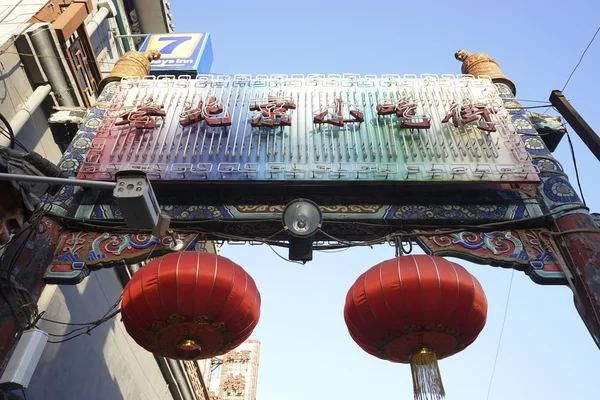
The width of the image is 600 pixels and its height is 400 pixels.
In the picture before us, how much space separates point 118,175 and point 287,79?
208 inches

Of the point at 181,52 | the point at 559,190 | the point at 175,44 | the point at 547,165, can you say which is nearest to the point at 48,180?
the point at 559,190

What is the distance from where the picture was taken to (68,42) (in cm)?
1047

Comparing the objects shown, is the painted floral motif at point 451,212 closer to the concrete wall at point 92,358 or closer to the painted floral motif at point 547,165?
the painted floral motif at point 547,165

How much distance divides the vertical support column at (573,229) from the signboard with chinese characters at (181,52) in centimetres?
823

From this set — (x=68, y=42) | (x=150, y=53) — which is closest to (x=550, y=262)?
(x=150, y=53)

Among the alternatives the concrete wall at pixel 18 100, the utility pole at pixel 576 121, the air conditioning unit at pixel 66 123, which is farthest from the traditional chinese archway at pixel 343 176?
the concrete wall at pixel 18 100

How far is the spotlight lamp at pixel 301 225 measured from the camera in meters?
6.54

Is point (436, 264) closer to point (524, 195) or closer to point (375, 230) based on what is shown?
point (375, 230)

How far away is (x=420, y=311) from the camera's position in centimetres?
527

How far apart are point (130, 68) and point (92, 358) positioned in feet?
19.1

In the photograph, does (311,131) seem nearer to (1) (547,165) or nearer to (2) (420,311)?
(1) (547,165)

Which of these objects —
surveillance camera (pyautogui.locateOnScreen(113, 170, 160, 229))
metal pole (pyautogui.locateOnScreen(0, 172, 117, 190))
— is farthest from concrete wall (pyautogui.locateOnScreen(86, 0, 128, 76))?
metal pole (pyautogui.locateOnScreen(0, 172, 117, 190))

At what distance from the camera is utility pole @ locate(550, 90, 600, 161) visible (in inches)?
290

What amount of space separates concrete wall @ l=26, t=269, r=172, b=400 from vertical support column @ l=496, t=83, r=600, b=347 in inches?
317
